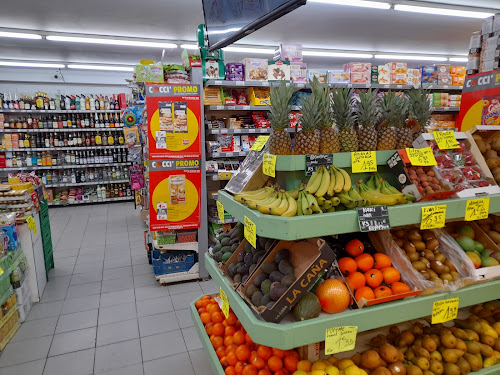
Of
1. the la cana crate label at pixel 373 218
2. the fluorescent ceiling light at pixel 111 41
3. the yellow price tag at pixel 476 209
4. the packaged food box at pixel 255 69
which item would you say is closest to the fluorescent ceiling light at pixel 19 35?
the fluorescent ceiling light at pixel 111 41

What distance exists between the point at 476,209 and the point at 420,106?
0.70m

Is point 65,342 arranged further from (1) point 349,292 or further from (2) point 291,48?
Result: (2) point 291,48

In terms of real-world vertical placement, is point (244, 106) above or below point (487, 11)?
below

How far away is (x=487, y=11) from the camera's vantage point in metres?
7.09

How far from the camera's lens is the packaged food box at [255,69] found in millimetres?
4312

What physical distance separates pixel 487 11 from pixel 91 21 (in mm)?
8453

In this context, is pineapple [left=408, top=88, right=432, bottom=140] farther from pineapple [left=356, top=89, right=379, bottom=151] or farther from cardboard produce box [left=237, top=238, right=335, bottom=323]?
cardboard produce box [left=237, top=238, right=335, bottom=323]

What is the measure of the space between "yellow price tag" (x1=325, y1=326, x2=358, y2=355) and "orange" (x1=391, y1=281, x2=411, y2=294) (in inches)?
11.0

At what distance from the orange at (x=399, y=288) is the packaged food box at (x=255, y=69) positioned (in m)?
3.39

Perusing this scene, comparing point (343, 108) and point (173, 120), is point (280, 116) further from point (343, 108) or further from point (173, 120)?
point (173, 120)

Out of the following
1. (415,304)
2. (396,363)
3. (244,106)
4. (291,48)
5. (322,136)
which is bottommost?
(396,363)

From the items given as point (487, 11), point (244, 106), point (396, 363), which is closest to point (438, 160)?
point (396, 363)

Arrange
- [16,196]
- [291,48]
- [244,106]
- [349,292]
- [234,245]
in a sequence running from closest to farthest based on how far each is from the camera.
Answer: [349,292], [234,245], [16,196], [244,106], [291,48]

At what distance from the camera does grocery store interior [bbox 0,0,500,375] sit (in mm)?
1563
